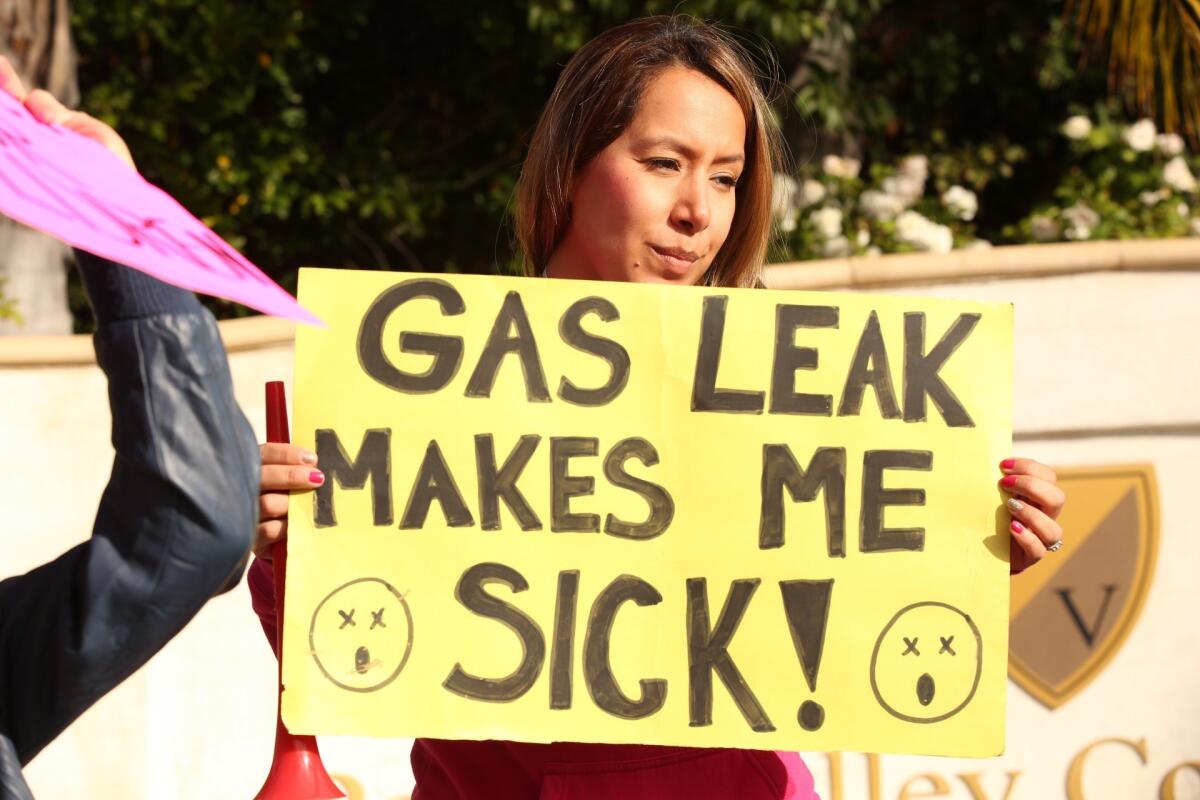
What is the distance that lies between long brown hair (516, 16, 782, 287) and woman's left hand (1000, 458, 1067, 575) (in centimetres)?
49

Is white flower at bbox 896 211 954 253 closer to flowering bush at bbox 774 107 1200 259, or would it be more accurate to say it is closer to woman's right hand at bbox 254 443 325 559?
flowering bush at bbox 774 107 1200 259

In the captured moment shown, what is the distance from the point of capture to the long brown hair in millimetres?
2287

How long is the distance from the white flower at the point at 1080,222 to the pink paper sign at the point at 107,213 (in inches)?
170

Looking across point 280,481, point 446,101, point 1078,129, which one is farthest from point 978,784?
point 446,101

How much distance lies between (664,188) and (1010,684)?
6.80 ft

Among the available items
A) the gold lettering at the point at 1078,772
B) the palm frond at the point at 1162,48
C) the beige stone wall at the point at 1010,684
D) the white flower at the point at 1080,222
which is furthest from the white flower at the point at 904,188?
the gold lettering at the point at 1078,772

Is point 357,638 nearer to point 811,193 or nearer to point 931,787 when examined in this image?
point 931,787

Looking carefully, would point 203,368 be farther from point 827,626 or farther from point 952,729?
point 952,729

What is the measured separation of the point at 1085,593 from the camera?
385 cm

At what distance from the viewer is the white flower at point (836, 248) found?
5.02 m

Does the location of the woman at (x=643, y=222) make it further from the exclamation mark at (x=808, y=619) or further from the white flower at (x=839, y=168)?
the white flower at (x=839, y=168)

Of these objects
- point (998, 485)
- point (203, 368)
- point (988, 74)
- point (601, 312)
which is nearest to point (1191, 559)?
point (998, 485)

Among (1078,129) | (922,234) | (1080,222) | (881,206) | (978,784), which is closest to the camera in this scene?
(978,784)

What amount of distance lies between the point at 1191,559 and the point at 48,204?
3.35 meters
